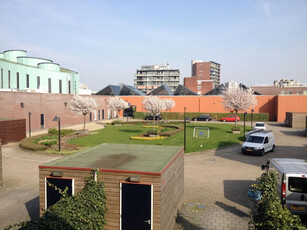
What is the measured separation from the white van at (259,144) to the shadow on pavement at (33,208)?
611 inches

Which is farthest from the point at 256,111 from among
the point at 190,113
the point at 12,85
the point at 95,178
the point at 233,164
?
the point at 95,178

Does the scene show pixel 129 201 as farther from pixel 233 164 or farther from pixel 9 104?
pixel 9 104

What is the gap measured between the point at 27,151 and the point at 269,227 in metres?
20.8

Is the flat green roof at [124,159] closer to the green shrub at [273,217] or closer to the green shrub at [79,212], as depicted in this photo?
the green shrub at [79,212]

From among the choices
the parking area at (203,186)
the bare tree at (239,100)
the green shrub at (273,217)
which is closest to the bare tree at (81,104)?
the parking area at (203,186)

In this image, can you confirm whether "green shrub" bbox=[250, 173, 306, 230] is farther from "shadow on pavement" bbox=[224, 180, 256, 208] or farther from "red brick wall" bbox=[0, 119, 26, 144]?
"red brick wall" bbox=[0, 119, 26, 144]

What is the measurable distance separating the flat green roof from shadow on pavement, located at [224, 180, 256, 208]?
3605mm

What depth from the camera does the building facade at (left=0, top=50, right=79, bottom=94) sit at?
46.9 metres

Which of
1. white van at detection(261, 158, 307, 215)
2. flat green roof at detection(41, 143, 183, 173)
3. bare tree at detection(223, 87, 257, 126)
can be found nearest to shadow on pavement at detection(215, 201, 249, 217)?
white van at detection(261, 158, 307, 215)

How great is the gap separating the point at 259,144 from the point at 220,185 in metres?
8.48

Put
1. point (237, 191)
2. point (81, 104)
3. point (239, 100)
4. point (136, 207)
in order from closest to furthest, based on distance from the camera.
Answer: point (136, 207)
point (237, 191)
point (81, 104)
point (239, 100)

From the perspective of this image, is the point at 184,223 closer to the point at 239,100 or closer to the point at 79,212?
the point at 79,212

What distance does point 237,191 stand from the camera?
13148mm

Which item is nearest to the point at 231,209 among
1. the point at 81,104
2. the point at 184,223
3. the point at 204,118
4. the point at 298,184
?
the point at 184,223
